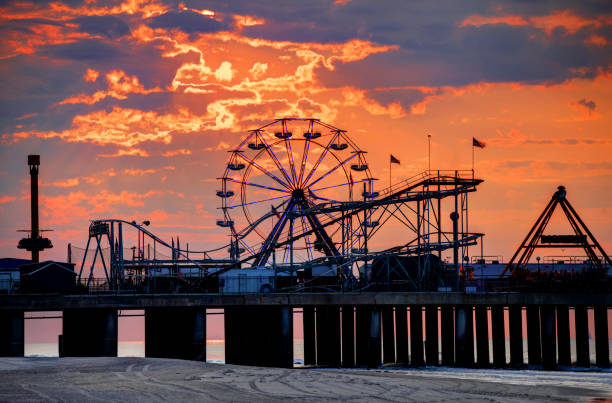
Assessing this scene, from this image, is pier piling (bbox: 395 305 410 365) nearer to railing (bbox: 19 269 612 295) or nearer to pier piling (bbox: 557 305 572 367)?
railing (bbox: 19 269 612 295)

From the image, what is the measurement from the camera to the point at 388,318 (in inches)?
3012

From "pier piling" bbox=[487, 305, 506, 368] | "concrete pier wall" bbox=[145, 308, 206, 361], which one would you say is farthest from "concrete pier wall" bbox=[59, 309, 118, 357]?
"pier piling" bbox=[487, 305, 506, 368]

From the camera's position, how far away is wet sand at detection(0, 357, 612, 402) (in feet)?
110

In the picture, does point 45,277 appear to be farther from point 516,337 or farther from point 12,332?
point 516,337

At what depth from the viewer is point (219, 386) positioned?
3612 cm

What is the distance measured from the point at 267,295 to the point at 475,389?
1126 inches

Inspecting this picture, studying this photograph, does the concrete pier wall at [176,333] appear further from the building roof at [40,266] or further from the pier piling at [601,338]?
the pier piling at [601,338]

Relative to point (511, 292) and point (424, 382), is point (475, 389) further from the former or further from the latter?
point (511, 292)

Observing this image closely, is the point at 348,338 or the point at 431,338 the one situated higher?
the point at 431,338

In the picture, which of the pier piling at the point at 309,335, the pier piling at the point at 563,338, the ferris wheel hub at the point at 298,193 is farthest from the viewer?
the ferris wheel hub at the point at 298,193

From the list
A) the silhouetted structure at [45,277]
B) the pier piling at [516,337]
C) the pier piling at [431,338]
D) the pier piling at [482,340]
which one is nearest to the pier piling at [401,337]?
the pier piling at [431,338]

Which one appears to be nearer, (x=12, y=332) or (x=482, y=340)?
(x=12, y=332)

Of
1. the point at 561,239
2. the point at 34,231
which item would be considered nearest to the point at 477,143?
the point at 561,239

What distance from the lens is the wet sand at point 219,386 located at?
33625 millimetres
